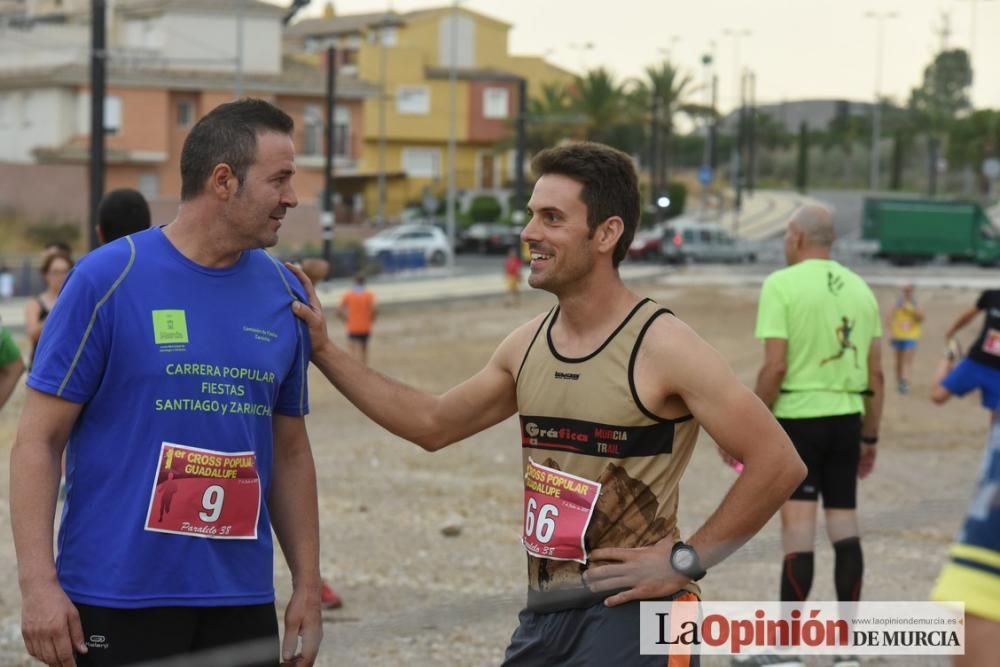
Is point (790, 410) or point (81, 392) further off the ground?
point (81, 392)

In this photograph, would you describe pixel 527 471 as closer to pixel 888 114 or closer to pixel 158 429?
pixel 158 429

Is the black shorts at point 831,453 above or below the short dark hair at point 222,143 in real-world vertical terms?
below

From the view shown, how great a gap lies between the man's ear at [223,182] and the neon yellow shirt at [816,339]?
3538 mm

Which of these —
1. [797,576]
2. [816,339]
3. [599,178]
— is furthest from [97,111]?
[599,178]

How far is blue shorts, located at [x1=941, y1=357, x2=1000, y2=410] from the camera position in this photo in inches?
342

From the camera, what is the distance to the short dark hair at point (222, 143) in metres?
3.96

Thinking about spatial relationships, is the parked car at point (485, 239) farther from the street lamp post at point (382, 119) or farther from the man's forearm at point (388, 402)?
the man's forearm at point (388, 402)

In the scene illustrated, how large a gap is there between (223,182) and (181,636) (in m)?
1.18

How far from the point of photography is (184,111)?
214 feet

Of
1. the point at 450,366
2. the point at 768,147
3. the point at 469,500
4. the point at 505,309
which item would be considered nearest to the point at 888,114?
the point at 768,147

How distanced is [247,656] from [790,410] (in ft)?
12.0

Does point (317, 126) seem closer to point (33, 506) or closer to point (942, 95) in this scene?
point (942, 95)

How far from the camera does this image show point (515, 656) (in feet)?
13.1

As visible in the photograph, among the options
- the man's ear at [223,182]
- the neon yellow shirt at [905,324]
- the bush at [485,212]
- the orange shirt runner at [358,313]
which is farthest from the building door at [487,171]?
the man's ear at [223,182]
